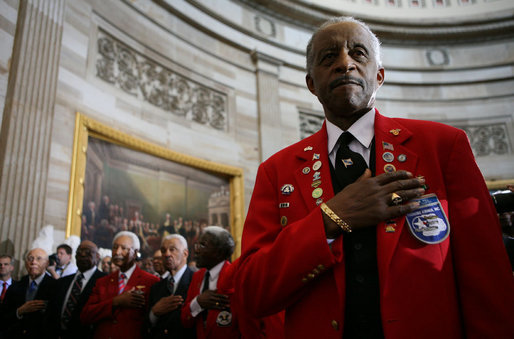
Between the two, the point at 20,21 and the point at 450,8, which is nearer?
the point at 20,21

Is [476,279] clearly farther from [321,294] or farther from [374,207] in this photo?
[321,294]

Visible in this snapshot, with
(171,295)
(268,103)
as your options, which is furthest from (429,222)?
(268,103)

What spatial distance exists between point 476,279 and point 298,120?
10.6 metres

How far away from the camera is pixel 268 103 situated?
1097 centimetres

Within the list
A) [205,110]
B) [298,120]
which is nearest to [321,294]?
[205,110]

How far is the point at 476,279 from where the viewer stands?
1.11 metres

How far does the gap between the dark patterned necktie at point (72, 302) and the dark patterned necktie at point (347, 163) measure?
394 cm

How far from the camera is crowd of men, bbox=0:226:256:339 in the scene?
3547 mm

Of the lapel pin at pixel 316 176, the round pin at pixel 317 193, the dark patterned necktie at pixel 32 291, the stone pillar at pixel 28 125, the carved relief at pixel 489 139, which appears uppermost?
the carved relief at pixel 489 139

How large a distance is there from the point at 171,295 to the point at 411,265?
127 inches

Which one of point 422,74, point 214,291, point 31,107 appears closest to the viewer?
point 214,291

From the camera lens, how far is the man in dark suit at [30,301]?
14.2 ft

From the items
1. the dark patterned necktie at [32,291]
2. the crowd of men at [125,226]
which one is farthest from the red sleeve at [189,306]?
the crowd of men at [125,226]

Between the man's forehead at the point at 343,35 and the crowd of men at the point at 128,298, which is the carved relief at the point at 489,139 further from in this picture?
the man's forehead at the point at 343,35
